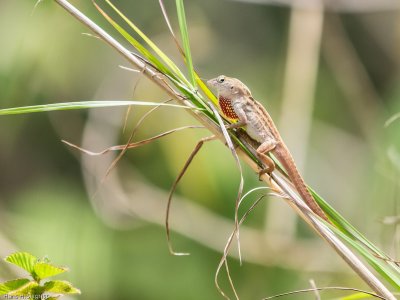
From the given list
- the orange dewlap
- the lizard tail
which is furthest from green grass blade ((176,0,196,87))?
the orange dewlap

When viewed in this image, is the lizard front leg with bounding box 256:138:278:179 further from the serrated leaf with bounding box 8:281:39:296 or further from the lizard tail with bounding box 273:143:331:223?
the serrated leaf with bounding box 8:281:39:296

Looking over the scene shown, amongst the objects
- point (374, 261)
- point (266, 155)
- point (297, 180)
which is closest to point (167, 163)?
point (297, 180)

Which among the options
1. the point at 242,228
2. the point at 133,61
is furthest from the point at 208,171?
the point at 133,61

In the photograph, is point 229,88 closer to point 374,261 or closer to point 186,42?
point 186,42

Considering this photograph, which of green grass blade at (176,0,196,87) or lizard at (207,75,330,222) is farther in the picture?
lizard at (207,75,330,222)

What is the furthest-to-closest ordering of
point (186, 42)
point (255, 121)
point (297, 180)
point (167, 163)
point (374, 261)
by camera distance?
point (167, 163) < point (255, 121) < point (297, 180) < point (186, 42) < point (374, 261)

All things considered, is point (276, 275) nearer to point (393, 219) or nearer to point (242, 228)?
point (242, 228)

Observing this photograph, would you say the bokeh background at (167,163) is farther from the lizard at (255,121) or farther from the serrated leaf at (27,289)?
the serrated leaf at (27,289)

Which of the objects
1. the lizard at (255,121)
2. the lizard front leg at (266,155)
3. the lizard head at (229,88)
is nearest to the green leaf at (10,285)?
the lizard front leg at (266,155)
